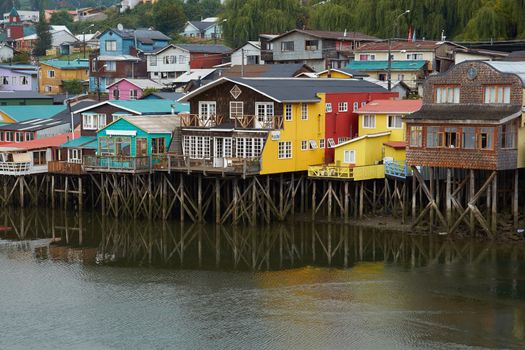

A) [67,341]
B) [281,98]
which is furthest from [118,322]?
[281,98]

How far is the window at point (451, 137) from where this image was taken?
136ft

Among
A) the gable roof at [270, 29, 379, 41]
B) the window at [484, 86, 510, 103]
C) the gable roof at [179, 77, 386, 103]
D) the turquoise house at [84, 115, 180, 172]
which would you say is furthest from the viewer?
the gable roof at [270, 29, 379, 41]

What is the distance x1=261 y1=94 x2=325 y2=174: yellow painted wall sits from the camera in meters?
46.3

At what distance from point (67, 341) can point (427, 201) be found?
2139cm

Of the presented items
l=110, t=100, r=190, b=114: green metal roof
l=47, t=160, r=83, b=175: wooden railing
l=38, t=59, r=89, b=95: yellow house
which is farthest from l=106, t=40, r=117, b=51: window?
l=47, t=160, r=83, b=175: wooden railing

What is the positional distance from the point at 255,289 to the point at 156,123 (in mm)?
17369

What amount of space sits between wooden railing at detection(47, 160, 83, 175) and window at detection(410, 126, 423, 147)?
1826 centimetres

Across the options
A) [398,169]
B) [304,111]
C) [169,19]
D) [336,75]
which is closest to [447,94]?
[398,169]

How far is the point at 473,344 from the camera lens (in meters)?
28.2

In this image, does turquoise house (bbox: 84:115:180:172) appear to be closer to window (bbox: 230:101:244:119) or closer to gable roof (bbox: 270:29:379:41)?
window (bbox: 230:101:244:119)

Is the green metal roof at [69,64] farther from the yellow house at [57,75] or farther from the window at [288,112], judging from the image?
the window at [288,112]

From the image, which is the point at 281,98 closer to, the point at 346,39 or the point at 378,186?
the point at 378,186

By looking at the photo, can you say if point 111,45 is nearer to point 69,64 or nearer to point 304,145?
point 69,64

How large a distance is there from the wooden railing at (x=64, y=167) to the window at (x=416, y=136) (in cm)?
1826
